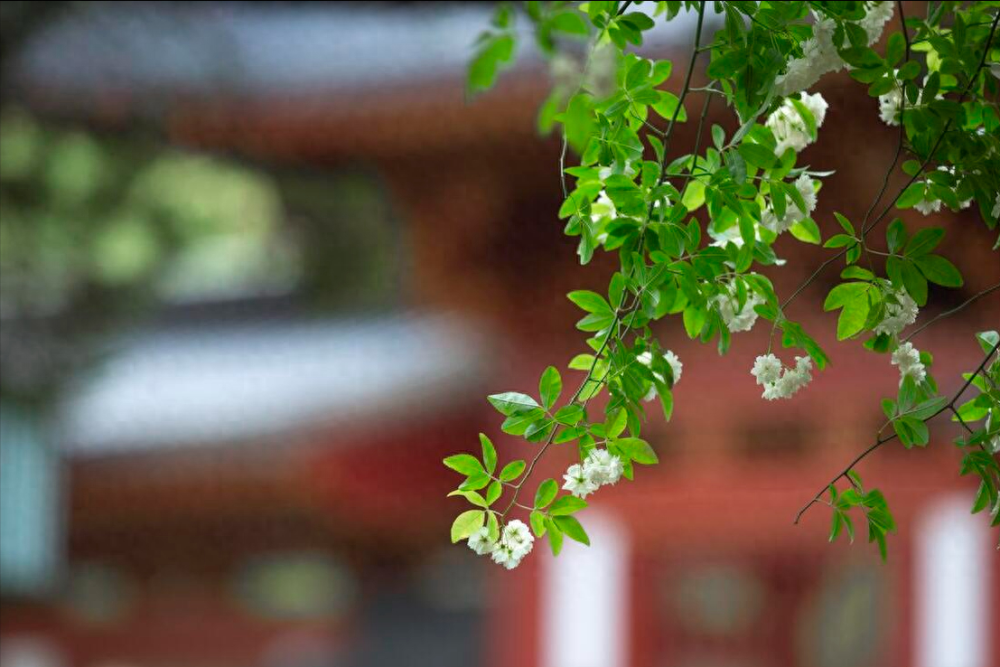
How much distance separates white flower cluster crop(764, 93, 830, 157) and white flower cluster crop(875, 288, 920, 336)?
57 mm

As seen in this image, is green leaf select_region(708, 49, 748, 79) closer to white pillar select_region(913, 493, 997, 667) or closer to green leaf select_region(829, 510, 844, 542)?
green leaf select_region(829, 510, 844, 542)

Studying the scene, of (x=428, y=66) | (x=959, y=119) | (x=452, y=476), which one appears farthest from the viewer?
(x=452, y=476)

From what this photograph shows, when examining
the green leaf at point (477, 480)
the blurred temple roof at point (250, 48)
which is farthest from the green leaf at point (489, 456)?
the blurred temple roof at point (250, 48)

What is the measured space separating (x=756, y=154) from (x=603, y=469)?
10cm

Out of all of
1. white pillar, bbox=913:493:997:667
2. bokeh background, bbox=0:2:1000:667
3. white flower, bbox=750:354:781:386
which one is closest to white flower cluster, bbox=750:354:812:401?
white flower, bbox=750:354:781:386

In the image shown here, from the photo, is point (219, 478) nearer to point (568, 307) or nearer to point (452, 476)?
point (452, 476)

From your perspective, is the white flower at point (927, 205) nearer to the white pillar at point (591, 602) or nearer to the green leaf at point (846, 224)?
the green leaf at point (846, 224)

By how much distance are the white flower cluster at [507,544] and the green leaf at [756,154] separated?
→ 126mm

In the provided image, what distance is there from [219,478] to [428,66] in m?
1.03

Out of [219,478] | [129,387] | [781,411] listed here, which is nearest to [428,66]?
[781,411]

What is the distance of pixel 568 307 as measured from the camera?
186 cm

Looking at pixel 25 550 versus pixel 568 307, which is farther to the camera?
pixel 25 550

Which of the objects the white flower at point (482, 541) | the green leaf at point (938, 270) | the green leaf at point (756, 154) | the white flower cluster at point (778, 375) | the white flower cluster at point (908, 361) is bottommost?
the white flower at point (482, 541)

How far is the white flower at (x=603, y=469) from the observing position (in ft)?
1.17
